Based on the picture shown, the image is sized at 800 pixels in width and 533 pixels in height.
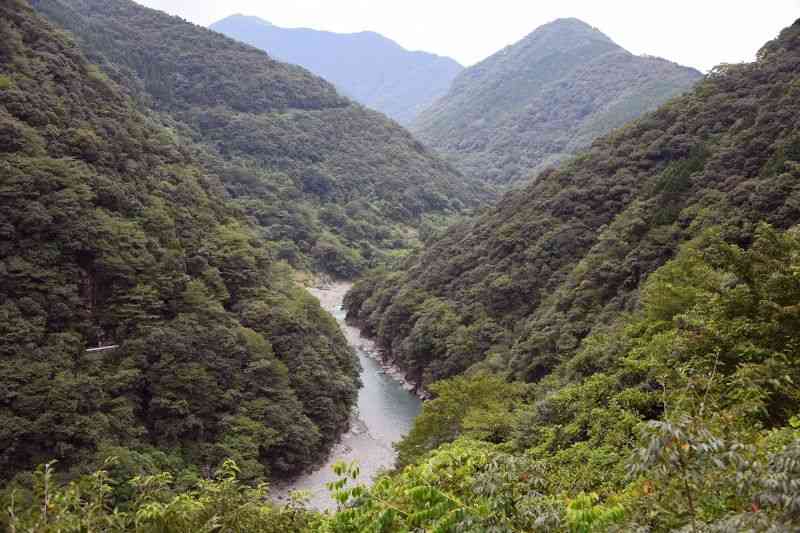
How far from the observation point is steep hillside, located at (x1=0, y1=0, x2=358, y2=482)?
24.8m

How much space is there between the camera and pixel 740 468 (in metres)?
4.80

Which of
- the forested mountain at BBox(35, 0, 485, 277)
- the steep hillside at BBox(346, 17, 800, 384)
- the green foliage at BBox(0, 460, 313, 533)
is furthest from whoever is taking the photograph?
the forested mountain at BBox(35, 0, 485, 277)

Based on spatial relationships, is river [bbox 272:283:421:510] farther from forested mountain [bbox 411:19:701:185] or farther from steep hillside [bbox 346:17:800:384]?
forested mountain [bbox 411:19:701:185]

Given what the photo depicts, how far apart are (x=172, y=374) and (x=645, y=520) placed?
89.5 ft

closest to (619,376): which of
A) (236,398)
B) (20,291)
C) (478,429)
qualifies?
(478,429)

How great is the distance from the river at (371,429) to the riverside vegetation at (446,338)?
4.90 ft

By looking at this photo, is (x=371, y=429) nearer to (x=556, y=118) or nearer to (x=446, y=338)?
(x=446, y=338)

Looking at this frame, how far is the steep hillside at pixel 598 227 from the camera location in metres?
31.7

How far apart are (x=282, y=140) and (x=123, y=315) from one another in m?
70.7

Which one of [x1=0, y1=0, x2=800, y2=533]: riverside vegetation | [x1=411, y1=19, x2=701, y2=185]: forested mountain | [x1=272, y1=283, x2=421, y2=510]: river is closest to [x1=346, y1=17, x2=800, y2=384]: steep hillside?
[x1=0, y1=0, x2=800, y2=533]: riverside vegetation

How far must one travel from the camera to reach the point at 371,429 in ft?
129

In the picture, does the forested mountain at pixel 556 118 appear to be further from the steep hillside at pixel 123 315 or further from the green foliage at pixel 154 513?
the green foliage at pixel 154 513

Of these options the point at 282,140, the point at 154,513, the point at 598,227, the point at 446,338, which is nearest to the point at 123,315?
the point at 446,338

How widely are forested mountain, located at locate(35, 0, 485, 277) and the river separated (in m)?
27.9
